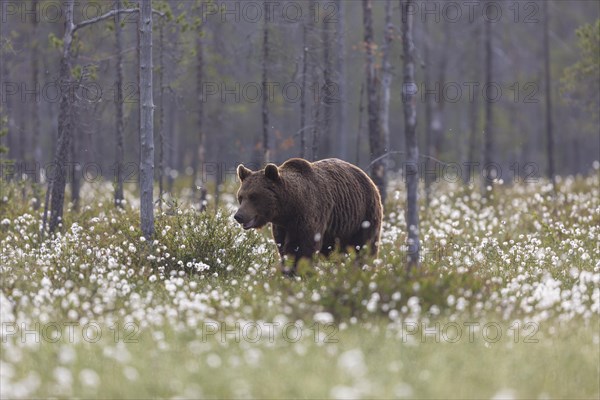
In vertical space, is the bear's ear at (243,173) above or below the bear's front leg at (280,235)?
above

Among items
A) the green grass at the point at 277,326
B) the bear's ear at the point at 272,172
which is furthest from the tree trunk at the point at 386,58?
the green grass at the point at 277,326

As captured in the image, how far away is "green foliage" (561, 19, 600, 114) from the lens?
2376 cm

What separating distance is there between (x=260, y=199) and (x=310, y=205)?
0.79m

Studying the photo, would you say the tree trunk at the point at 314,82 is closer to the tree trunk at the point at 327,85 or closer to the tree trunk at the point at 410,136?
the tree trunk at the point at 327,85

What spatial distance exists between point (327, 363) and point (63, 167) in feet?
35.2

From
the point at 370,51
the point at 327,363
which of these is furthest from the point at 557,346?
the point at 370,51

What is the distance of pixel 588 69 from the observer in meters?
24.9

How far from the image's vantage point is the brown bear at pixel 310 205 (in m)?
11.9

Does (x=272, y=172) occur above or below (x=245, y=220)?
above

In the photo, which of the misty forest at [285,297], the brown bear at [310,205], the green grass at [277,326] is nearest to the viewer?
the green grass at [277,326]

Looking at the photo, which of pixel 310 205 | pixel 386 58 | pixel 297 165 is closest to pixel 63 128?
pixel 297 165

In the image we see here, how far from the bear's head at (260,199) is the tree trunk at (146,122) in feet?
7.32

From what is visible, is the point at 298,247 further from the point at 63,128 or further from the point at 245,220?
the point at 63,128

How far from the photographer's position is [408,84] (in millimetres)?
10297
